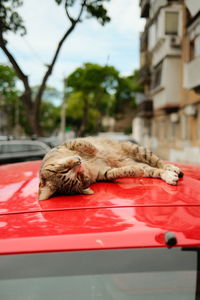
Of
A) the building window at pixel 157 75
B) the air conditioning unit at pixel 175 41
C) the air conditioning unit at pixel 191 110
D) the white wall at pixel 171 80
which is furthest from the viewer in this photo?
the building window at pixel 157 75

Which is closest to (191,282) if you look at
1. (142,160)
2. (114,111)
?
(142,160)

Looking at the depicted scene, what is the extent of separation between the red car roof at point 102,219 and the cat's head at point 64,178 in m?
0.09

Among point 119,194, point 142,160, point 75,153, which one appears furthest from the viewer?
point 142,160

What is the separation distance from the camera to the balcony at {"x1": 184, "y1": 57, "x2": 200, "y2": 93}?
17062mm

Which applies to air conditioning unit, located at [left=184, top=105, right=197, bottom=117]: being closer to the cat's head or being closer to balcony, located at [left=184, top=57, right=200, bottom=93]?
balcony, located at [left=184, top=57, right=200, bottom=93]

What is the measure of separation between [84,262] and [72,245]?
69mm

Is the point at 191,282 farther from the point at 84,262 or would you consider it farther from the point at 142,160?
the point at 142,160

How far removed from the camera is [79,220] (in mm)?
1202

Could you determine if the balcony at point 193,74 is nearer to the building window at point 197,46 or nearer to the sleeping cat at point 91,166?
the building window at point 197,46

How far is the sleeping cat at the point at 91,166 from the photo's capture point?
173cm

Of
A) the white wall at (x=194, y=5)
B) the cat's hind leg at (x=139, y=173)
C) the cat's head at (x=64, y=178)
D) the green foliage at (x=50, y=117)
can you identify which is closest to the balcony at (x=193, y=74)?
the white wall at (x=194, y=5)

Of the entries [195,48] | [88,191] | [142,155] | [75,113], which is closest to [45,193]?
[88,191]

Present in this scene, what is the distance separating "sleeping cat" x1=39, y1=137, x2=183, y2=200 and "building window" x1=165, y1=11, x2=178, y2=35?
2065 cm

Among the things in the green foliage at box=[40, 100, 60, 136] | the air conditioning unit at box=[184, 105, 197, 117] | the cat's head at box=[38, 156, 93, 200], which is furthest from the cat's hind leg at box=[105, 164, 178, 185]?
the green foliage at box=[40, 100, 60, 136]
